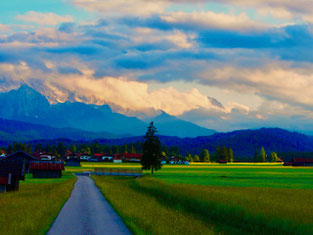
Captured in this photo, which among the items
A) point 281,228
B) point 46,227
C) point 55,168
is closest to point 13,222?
point 46,227

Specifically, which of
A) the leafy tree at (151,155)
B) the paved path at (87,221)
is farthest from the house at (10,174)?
the leafy tree at (151,155)

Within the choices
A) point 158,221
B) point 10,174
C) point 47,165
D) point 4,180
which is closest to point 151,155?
point 47,165

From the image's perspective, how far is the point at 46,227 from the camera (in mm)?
23844

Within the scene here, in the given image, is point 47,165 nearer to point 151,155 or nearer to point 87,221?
point 151,155

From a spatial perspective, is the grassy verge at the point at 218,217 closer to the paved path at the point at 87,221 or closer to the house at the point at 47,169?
the paved path at the point at 87,221

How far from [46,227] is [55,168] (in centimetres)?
8381

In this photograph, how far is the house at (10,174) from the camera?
184 ft

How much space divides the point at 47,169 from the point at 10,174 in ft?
167

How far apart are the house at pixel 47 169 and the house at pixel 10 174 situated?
1733 inches

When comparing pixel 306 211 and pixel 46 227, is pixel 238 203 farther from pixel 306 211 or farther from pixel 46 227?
pixel 46 227

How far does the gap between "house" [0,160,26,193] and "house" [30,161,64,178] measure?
44.0 m

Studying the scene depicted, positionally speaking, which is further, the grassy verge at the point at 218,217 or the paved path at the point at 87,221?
the grassy verge at the point at 218,217

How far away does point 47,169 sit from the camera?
348 ft

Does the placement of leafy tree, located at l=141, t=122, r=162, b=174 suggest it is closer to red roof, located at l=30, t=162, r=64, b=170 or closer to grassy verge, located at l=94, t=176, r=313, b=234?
red roof, located at l=30, t=162, r=64, b=170
